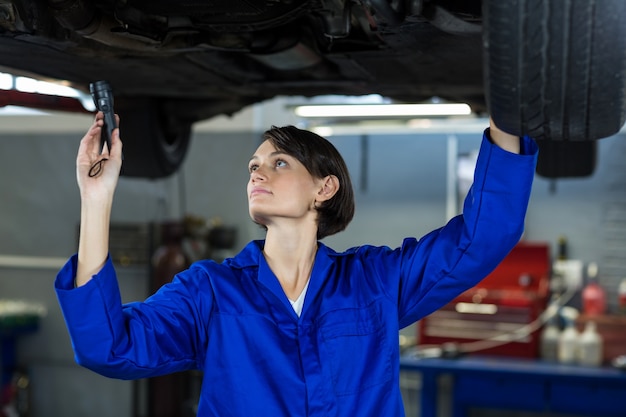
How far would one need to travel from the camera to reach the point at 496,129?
5.01 ft

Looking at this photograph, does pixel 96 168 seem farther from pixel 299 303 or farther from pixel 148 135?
pixel 148 135

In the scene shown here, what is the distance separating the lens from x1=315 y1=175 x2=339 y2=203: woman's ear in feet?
5.81

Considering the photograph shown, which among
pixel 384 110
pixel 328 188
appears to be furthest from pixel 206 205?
pixel 328 188

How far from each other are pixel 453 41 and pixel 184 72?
85 centimetres

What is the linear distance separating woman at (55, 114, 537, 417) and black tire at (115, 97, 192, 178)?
1402mm

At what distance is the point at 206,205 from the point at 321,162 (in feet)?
15.1

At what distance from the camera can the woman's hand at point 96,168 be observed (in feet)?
4.67

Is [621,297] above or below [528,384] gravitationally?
above

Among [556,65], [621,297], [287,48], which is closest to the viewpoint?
[556,65]

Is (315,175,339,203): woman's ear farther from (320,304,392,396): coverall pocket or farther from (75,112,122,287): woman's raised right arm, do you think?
(75,112,122,287): woman's raised right arm

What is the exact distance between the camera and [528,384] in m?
4.72

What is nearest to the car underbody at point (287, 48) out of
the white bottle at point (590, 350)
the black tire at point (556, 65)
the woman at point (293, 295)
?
the black tire at point (556, 65)

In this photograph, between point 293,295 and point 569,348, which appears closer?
point 293,295

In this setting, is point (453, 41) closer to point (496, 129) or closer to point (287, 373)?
point (496, 129)
